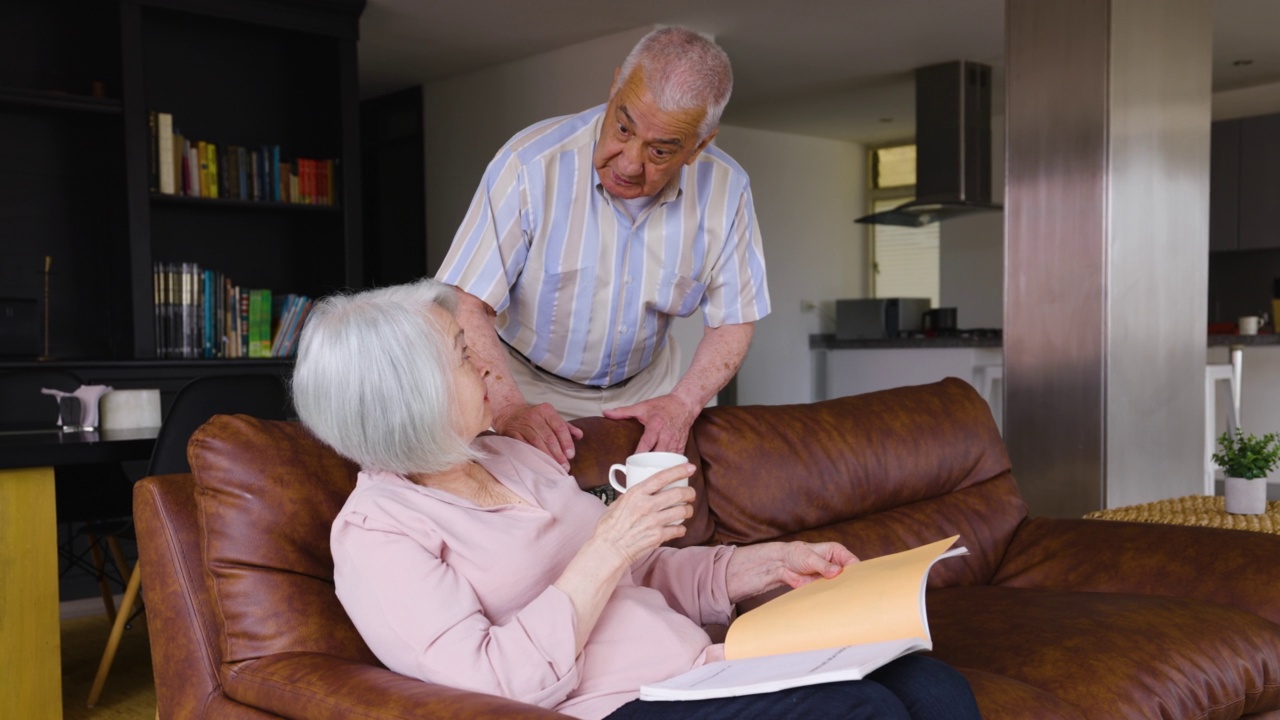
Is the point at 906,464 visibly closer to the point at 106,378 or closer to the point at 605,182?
Result: the point at 605,182

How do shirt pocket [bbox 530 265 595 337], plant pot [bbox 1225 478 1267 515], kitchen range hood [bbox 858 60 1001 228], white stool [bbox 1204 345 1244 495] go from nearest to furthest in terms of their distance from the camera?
1. shirt pocket [bbox 530 265 595 337]
2. plant pot [bbox 1225 478 1267 515]
3. white stool [bbox 1204 345 1244 495]
4. kitchen range hood [bbox 858 60 1001 228]

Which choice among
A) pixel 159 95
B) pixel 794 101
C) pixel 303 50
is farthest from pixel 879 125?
pixel 159 95

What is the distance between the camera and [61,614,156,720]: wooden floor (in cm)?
319

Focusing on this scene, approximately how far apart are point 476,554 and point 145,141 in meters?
3.99

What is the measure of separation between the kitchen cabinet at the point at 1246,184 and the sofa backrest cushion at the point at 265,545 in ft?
25.1

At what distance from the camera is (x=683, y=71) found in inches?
75.9

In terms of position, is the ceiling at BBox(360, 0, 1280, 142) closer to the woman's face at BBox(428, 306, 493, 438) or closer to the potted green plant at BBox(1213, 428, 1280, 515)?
the potted green plant at BBox(1213, 428, 1280, 515)

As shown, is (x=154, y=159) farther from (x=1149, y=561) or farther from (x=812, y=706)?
(x=812, y=706)

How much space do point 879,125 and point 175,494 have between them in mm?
7957

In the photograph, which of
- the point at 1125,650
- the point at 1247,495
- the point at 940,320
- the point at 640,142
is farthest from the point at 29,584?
the point at 940,320

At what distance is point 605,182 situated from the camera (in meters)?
2.11

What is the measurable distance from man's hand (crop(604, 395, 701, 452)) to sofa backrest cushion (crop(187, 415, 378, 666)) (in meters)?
0.67

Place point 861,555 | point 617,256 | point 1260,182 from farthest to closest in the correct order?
point 1260,182
point 861,555
point 617,256

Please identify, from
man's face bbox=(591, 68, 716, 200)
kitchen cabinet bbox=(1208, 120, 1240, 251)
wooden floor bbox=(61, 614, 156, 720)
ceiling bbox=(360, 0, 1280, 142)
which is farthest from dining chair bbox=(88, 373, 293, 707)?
kitchen cabinet bbox=(1208, 120, 1240, 251)
